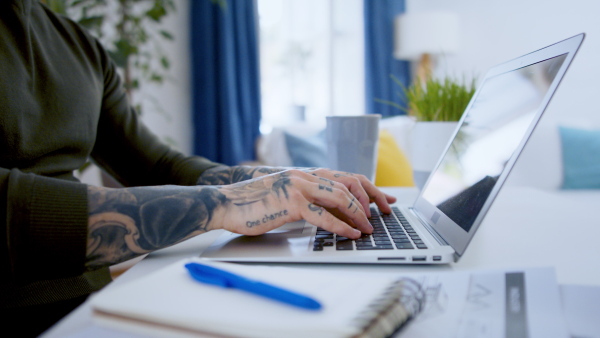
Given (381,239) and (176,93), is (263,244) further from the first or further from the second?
(176,93)

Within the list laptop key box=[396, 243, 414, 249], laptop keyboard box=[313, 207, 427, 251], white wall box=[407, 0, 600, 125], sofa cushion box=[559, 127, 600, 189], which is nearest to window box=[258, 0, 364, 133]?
white wall box=[407, 0, 600, 125]

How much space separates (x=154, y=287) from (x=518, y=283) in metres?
0.32

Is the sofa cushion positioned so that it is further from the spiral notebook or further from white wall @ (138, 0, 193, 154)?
white wall @ (138, 0, 193, 154)

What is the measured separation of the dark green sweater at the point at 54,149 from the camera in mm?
437

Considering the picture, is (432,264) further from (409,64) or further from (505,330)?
(409,64)

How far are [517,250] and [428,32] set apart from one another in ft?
8.96

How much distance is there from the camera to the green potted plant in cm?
90

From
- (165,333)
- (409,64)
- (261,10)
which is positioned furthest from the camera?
(409,64)

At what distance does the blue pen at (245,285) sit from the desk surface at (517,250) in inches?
3.4

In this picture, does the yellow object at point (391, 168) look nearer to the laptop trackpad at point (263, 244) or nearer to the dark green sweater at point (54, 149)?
the dark green sweater at point (54, 149)

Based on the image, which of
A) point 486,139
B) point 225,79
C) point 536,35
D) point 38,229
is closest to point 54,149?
point 38,229

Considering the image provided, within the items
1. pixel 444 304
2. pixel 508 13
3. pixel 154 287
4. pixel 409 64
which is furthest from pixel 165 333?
pixel 409 64

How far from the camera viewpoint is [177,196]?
21.0 inches

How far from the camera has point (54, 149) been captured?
781 mm
